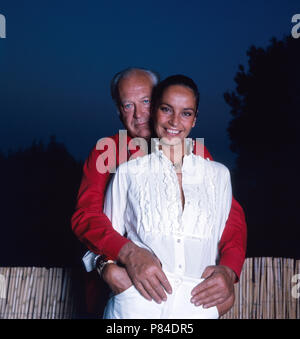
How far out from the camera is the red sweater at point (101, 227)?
1915mm

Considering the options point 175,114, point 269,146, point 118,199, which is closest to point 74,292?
point 118,199

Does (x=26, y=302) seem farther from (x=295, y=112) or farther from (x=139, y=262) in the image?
(x=295, y=112)

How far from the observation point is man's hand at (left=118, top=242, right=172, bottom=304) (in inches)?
70.0

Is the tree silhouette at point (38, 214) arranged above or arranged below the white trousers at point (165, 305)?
above

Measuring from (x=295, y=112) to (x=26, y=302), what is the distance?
4.09m

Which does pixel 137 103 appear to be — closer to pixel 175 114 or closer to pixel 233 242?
pixel 175 114

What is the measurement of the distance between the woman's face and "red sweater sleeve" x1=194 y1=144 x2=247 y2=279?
325mm

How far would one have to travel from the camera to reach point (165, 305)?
5.92 feet

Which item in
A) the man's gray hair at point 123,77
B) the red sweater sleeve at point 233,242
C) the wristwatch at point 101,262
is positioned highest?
the man's gray hair at point 123,77

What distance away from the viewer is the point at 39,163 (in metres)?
4.86

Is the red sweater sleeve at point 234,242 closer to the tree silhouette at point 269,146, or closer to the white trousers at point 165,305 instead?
the white trousers at point 165,305

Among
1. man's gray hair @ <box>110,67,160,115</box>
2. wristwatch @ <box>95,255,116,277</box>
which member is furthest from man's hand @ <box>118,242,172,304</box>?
man's gray hair @ <box>110,67,160,115</box>

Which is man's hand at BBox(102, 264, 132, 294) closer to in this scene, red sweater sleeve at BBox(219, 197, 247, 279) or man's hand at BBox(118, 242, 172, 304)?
man's hand at BBox(118, 242, 172, 304)

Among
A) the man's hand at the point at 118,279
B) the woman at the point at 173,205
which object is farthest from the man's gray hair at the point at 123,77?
the man's hand at the point at 118,279
